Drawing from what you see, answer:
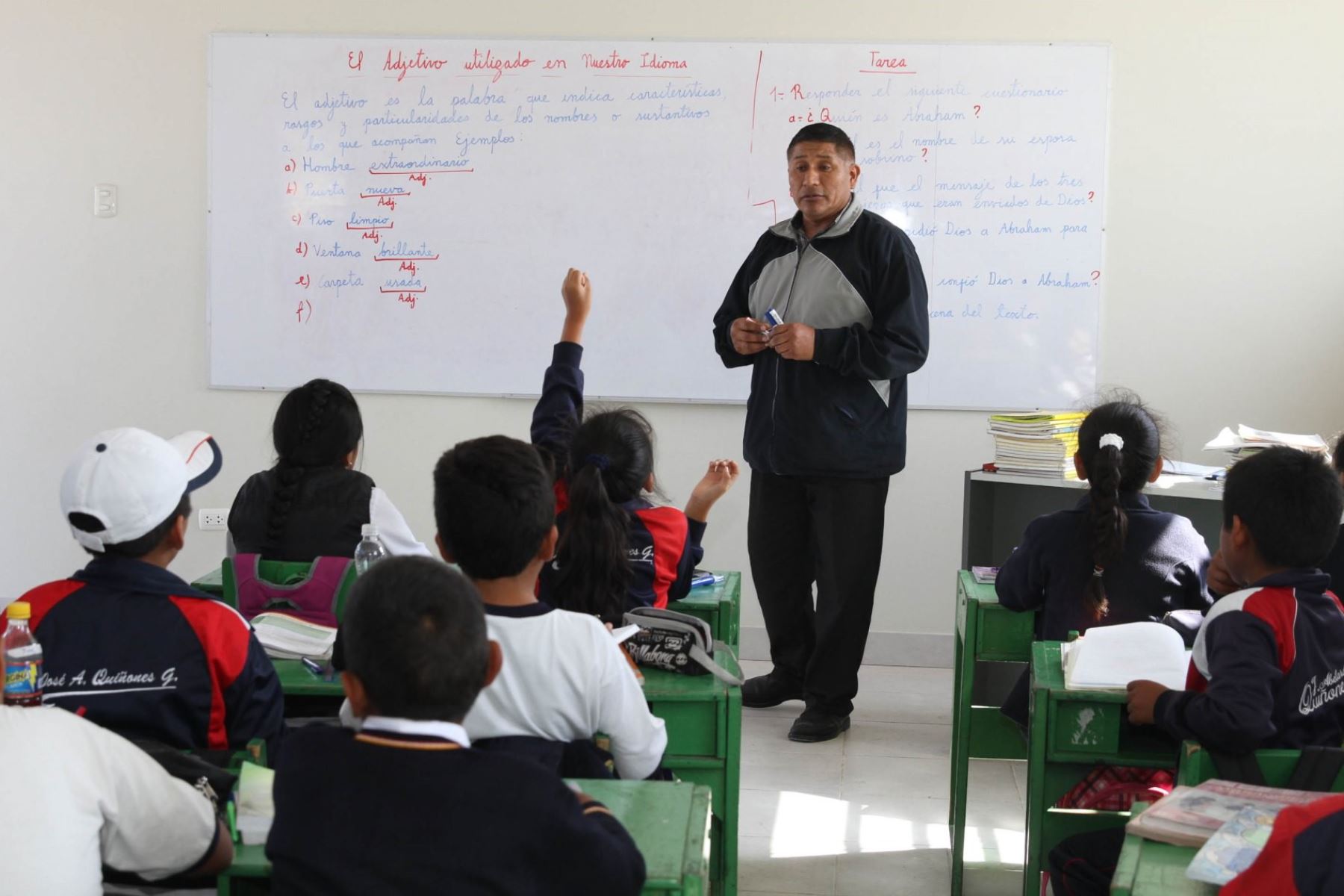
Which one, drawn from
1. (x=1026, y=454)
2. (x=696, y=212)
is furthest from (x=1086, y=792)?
(x=696, y=212)

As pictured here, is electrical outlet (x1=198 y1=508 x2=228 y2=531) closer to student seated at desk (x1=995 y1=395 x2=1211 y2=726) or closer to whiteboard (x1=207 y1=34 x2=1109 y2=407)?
whiteboard (x1=207 y1=34 x2=1109 y2=407)

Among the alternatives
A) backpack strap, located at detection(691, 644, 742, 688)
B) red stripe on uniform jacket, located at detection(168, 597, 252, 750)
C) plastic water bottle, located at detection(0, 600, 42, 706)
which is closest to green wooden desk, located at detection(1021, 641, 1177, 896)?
backpack strap, located at detection(691, 644, 742, 688)

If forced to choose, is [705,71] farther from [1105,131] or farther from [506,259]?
[1105,131]

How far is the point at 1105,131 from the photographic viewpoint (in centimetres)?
456

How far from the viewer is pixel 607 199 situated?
476 cm

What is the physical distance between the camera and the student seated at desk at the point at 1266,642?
6.17 ft

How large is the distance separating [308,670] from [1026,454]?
2425mm

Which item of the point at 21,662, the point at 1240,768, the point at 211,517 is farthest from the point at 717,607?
the point at 211,517

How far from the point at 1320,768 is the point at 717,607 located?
1.40 metres

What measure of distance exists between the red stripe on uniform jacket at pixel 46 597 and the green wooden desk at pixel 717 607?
1336mm

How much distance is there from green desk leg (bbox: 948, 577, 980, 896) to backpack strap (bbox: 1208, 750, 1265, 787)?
1099mm

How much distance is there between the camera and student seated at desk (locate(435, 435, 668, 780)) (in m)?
1.71

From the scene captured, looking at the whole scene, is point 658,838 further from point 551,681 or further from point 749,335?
point 749,335

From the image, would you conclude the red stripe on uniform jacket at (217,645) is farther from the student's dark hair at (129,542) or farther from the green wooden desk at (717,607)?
the green wooden desk at (717,607)
